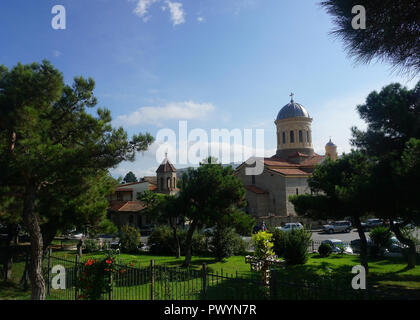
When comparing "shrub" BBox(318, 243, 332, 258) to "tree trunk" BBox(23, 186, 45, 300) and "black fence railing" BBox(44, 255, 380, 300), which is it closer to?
"black fence railing" BBox(44, 255, 380, 300)

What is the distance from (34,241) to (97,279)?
1.79m

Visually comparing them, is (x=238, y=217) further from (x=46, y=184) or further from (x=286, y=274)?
(x=46, y=184)

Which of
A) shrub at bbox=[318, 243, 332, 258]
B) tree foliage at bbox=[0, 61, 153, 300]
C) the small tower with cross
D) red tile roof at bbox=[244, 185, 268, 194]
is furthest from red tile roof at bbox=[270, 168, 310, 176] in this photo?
tree foliage at bbox=[0, 61, 153, 300]

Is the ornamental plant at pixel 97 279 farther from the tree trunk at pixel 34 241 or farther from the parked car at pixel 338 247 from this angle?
the parked car at pixel 338 247

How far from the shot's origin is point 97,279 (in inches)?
297

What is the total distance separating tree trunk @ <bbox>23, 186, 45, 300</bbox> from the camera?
23.6 ft

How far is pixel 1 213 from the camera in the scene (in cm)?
695

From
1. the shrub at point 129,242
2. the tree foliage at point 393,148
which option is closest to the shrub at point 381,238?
the tree foliage at point 393,148

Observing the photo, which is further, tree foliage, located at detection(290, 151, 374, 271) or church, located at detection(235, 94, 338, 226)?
church, located at detection(235, 94, 338, 226)
